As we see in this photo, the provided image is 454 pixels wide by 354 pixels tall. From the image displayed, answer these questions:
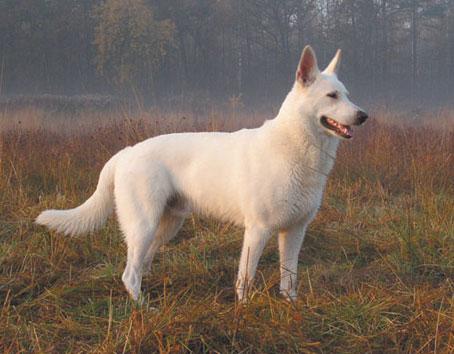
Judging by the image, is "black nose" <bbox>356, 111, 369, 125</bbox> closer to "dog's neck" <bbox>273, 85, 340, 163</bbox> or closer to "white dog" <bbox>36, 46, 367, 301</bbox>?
"white dog" <bbox>36, 46, 367, 301</bbox>

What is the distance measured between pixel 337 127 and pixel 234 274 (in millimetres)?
1237

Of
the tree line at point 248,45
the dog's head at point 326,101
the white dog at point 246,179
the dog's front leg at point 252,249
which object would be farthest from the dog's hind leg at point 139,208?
the tree line at point 248,45

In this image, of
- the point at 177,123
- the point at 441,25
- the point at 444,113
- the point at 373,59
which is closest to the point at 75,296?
the point at 177,123

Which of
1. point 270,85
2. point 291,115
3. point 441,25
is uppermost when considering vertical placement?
point 291,115

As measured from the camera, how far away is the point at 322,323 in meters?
2.26

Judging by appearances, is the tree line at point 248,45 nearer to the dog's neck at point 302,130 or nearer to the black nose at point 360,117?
the dog's neck at point 302,130

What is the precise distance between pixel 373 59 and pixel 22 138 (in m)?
23.3

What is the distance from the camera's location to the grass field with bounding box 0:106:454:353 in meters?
2.14

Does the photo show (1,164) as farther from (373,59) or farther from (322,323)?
(373,59)

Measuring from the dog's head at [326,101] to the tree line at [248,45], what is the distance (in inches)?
791

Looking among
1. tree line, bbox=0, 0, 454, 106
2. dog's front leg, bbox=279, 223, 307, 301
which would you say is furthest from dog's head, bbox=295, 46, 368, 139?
tree line, bbox=0, 0, 454, 106

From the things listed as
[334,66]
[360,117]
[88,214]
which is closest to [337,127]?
[360,117]

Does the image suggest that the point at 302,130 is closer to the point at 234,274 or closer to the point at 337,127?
the point at 337,127

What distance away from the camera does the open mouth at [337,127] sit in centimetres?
287
